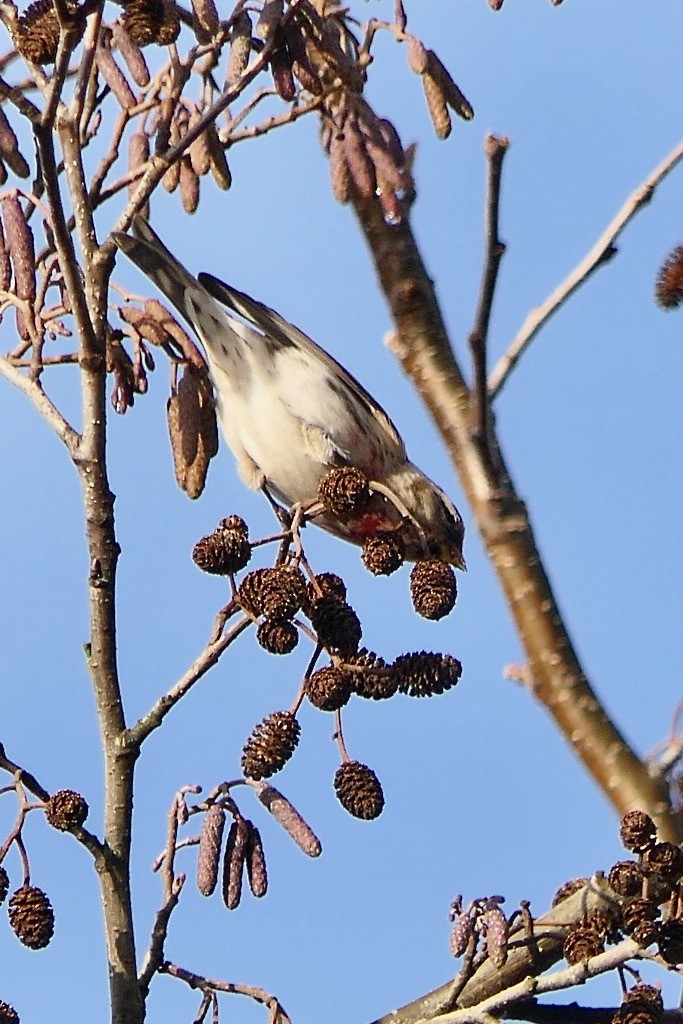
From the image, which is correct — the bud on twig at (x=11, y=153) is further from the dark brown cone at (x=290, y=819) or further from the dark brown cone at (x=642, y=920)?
the dark brown cone at (x=642, y=920)

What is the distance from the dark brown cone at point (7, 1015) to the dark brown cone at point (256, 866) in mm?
501

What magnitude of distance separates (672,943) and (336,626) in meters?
0.79

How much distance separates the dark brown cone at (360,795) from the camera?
2.39 m

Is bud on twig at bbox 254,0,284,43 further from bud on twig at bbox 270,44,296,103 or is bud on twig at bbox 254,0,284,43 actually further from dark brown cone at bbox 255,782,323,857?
dark brown cone at bbox 255,782,323,857

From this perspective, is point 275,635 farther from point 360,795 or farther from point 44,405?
point 44,405

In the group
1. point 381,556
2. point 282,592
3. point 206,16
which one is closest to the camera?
point 282,592

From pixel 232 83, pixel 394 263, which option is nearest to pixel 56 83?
pixel 232 83

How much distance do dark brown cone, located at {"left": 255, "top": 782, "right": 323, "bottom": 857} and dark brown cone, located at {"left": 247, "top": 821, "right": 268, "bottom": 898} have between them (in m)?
0.07

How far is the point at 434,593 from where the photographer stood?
255cm

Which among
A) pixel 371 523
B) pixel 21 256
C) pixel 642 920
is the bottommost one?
pixel 642 920

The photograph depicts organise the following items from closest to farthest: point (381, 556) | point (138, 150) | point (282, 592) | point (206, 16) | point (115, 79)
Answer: point (282, 592) → point (206, 16) → point (381, 556) → point (115, 79) → point (138, 150)

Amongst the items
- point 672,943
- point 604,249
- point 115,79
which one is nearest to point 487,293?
point 604,249

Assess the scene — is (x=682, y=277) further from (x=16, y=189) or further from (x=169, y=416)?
(x=16, y=189)

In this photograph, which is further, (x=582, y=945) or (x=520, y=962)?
(x=520, y=962)
